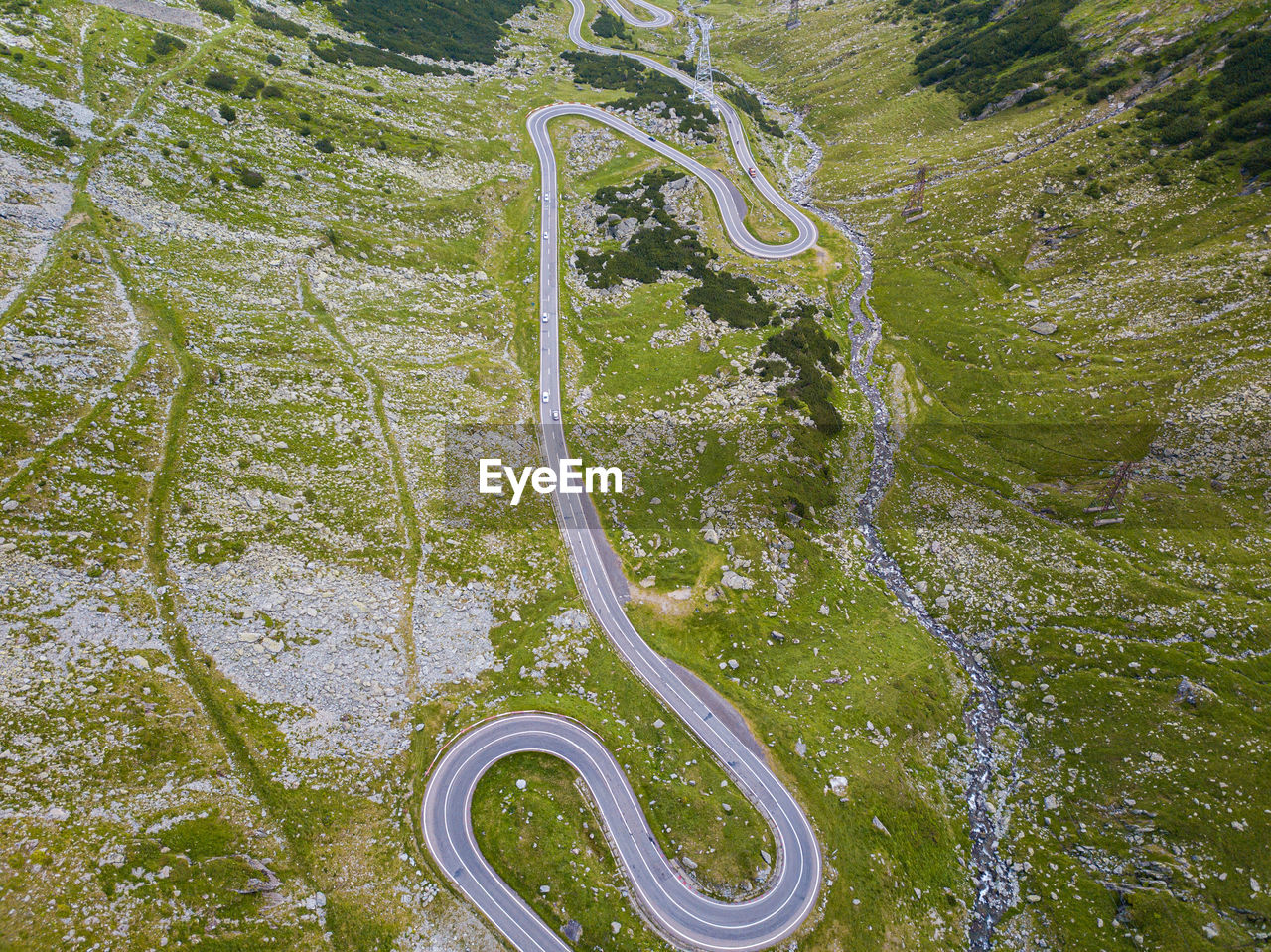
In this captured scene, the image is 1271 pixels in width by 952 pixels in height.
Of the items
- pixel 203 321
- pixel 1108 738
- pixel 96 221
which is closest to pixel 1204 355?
pixel 1108 738

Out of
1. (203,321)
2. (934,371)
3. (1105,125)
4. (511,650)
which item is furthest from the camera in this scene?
(1105,125)

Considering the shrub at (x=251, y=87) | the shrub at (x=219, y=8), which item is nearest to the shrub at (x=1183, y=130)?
the shrub at (x=251, y=87)

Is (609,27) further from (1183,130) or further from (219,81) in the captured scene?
(1183,130)

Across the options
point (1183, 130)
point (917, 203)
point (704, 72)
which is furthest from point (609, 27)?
point (1183, 130)

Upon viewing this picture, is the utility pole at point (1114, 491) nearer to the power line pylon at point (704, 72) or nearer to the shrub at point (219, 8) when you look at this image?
the power line pylon at point (704, 72)

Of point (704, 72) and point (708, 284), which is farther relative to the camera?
point (704, 72)

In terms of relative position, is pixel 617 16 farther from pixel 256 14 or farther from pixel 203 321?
pixel 203 321

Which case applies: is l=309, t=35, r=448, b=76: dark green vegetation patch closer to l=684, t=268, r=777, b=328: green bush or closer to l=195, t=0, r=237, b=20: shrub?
l=195, t=0, r=237, b=20: shrub
